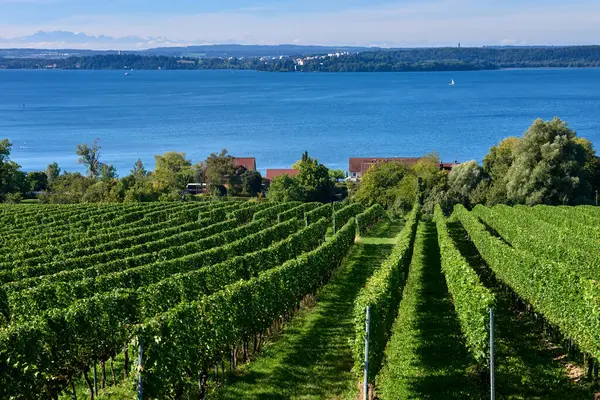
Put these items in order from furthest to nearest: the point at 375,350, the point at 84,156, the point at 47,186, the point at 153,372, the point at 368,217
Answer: the point at 84,156
the point at 47,186
the point at 368,217
the point at 375,350
the point at 153,372

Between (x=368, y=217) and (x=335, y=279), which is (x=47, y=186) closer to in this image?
(x=368, y=217)

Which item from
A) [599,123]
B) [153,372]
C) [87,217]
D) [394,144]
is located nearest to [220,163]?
[87,217]

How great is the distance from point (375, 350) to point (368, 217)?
31911mm

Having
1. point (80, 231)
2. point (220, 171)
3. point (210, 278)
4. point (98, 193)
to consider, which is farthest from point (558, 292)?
point (220, 171)

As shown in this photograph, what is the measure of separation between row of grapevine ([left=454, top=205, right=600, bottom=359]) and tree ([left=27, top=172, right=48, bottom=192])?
78863 mm

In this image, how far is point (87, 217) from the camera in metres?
48.9

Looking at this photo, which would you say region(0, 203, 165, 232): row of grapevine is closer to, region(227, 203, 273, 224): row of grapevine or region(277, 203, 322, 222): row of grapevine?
region(227, 203, 273, 224): row of grapevine

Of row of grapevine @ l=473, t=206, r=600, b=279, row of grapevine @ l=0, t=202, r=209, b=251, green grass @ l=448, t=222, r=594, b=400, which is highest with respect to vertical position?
row of grapevine @ l=473, t=206, r=600, b=279

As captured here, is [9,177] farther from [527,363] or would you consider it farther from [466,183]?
[527,363]

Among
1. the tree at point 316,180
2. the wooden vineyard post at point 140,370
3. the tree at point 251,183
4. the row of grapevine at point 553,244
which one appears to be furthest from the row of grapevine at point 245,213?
the tree at point 251,183

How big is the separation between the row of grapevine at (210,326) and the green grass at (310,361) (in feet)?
2.42

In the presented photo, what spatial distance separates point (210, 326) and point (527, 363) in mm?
8829

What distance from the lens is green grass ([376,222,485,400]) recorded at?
55.2 feet

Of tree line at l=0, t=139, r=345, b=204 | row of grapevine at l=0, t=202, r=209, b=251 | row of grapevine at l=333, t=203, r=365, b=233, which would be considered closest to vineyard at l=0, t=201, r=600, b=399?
row of grapevine at l=0, t=202, r=209, b=251
